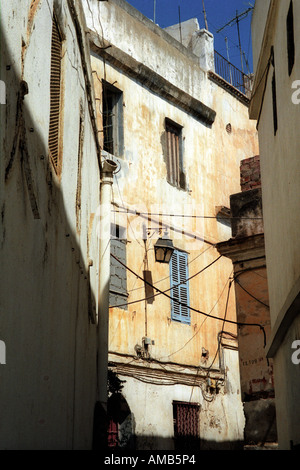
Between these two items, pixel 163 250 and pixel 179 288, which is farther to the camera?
pixel 179 288

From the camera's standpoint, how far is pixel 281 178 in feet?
28.5

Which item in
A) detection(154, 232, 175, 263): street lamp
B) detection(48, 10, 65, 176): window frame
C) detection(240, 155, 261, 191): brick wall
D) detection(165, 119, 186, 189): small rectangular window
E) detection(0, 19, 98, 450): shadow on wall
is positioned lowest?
detection(0, 19, 98, 450): shadow on wall

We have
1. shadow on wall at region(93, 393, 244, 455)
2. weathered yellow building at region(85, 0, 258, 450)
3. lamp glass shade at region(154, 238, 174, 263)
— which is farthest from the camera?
lamp glass shade at region(154, 238, 174, 263)

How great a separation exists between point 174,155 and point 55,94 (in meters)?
12.2

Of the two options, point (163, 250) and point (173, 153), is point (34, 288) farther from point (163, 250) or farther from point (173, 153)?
point (173, 153)

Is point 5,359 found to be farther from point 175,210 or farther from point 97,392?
point 175,210

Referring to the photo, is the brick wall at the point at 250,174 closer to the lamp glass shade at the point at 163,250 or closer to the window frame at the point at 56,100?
the lamp glass shade at the point at 163,250

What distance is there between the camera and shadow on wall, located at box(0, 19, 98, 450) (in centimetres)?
401

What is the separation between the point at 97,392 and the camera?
29.6ft

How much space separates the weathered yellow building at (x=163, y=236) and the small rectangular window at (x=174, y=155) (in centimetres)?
3

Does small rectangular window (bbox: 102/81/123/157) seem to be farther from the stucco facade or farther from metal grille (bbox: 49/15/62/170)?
metal grille (bbox: 49/15/62/170)

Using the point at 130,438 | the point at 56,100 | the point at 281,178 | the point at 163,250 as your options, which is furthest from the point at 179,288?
the point at 56,100

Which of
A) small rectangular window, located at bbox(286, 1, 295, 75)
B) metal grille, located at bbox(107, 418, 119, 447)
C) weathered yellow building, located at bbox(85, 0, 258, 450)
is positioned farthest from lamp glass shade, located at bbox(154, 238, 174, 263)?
small rectangular window, located at bbox(286, 1, 295, 75)

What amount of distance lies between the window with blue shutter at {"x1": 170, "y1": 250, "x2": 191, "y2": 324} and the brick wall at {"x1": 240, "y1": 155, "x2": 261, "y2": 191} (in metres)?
2.29
